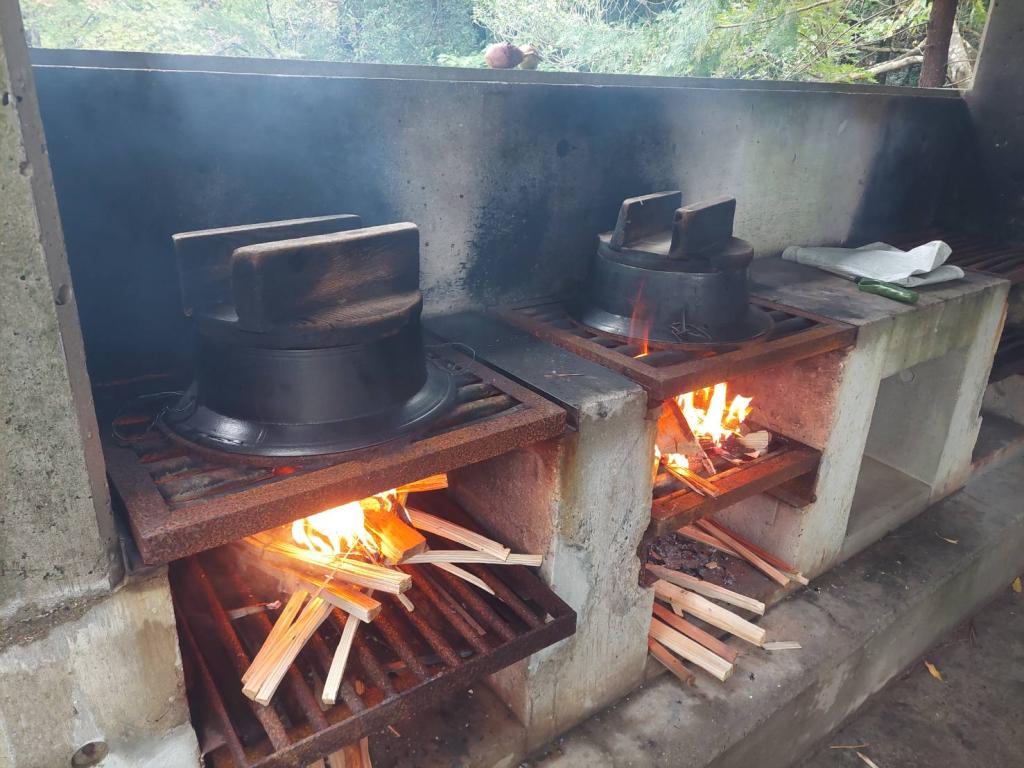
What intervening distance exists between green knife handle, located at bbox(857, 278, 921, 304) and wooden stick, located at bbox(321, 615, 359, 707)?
2.49 metres

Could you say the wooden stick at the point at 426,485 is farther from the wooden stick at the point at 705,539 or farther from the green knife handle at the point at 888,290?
the green knife handle at the point at 888,290

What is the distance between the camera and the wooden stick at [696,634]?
111 inches

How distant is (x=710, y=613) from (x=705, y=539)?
501mm

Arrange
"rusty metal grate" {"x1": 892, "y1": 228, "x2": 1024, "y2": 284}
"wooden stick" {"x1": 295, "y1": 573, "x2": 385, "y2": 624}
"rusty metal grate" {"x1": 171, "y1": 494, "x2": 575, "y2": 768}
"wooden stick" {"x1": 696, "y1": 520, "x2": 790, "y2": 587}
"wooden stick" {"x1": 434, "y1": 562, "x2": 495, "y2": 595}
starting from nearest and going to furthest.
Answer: "rusty metal grate" {"x1": 171, "y1": 494, "x2": 575, "y2": 768}
"wooden stick" {"x1": 295, "y1": 573, "x2": 385, "y2": 624}
"wooden stick" {"x1": 434, "y1": 562, "x2": 495, "y2": 595}
"wooden stick" {"x1": 696, "y1": 520, "x2": 790, "y2": 587}
"rusty metal grate" {"x1": 892, "y1": 228, "x2": 1024, "y2": 284}

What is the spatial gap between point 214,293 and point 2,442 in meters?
0.65

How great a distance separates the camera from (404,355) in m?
1.84

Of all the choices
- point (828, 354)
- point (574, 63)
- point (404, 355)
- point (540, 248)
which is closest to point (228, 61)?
point (404, 355)

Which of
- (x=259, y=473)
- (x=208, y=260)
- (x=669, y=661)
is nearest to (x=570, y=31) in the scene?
(x=669, y=661)

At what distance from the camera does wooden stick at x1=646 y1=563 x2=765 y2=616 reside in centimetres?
297

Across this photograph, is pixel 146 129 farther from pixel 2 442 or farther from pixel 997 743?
pixel 997 743

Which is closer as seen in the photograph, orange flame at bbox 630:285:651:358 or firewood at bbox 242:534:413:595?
firewood at bbox 242:534:413:595

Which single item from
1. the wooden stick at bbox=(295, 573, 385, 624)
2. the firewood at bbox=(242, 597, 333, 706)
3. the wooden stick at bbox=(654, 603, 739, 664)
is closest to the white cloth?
the wooden stick at bbox=(654, 603, 739, 664)

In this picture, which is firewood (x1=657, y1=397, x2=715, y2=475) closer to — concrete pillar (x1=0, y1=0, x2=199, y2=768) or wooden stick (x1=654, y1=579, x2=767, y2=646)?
wooden stick (x1=654, y1=579, x2=767, y2=646)

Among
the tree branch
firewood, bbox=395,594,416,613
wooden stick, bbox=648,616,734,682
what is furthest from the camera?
the tree branch
